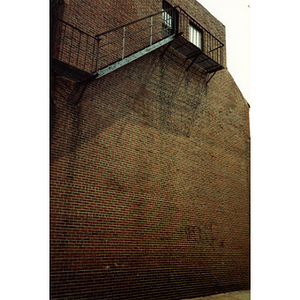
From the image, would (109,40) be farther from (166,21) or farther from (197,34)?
(197,34)

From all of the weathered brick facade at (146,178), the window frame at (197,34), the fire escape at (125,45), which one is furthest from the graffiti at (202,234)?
the window frame at (197,34)

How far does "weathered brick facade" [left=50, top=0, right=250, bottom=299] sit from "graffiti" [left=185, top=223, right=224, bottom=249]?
0.15 feet

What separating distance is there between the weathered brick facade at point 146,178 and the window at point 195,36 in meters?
0.46

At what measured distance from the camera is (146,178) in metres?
8.44

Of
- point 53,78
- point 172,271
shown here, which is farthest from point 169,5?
point 172,271

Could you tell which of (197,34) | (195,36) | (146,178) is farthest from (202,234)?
(197,34)

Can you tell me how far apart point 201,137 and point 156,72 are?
259cm

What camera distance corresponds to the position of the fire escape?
7.10 meters

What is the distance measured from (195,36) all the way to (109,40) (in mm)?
4217

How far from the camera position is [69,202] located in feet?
21.9

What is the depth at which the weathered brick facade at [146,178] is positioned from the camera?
6.77 meters

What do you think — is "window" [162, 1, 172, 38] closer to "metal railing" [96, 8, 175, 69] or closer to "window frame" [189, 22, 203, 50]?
"metal railing" [96, 8, 175, 69]

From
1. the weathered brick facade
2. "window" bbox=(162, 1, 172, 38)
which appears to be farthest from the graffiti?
"window" bbox=(162, 1, 172, 38)

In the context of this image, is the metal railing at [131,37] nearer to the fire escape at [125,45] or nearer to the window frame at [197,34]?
→ the fire escape at [125,45]
